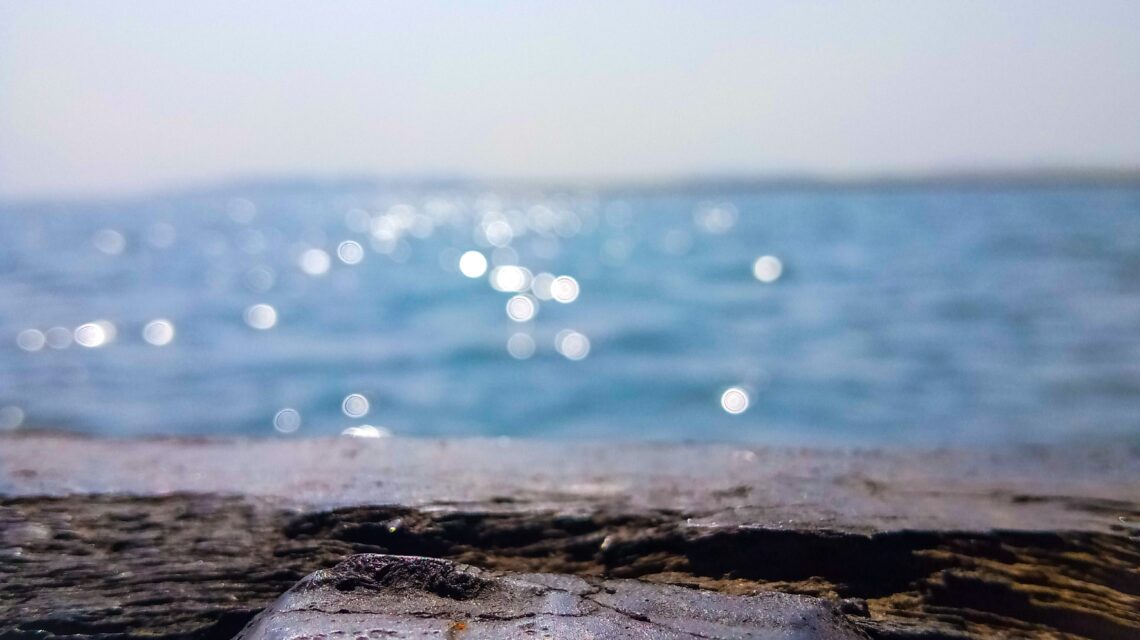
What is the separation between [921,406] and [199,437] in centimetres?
508

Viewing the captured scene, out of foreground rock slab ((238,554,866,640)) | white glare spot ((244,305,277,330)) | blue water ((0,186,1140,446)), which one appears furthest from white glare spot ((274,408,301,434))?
foreground rock slab ((238,554,866,640))

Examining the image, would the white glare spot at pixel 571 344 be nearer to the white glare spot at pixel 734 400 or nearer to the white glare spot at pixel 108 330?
the white glare spot at pixel 734 400

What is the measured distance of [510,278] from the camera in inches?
702

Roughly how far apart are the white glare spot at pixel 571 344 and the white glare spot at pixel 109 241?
12478 millimetres

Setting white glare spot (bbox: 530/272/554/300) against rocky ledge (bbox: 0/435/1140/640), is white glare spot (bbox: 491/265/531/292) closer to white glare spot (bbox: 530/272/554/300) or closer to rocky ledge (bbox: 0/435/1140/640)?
white glare spot (bbox: 530/272/554/300)

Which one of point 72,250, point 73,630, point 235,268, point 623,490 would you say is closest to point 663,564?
point 623,490

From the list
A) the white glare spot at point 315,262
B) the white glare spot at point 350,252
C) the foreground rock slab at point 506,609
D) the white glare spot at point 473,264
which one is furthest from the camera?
the white glare spot at point 350,252

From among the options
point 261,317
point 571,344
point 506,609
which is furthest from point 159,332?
point 506,609

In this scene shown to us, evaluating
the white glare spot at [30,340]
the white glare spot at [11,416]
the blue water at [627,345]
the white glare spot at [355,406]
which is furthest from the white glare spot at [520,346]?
the white glare spot at [30,340]

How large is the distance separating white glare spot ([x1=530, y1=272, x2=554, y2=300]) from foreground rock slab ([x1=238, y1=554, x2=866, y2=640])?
42.2 ft

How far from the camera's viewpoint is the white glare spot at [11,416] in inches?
274

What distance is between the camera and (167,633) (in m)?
1.65

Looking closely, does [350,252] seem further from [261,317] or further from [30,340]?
[30,340]

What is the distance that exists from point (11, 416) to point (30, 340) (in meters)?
3.26
